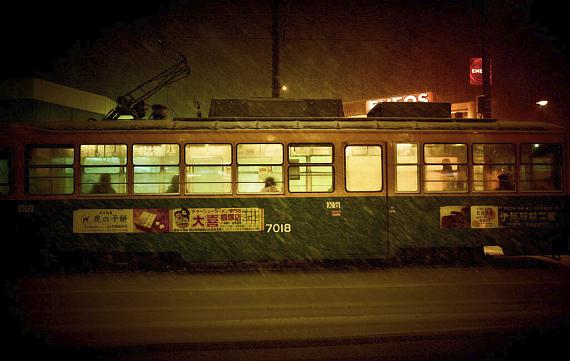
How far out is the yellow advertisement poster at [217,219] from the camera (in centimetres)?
898

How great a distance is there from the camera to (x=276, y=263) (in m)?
10.2

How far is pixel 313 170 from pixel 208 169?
2256 millimetres

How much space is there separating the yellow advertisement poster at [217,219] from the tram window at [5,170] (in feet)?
11.6

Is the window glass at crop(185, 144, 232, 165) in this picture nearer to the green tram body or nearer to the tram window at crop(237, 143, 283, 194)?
the green tram body

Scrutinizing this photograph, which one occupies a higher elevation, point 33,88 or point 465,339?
point 33,88

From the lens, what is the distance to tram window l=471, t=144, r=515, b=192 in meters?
9.36

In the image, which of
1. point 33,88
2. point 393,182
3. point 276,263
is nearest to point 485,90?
point 393,182

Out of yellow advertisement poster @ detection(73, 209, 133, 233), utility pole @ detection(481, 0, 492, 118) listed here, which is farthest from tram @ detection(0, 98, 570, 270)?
utility pole @ detection(481, 0, 492, 118)

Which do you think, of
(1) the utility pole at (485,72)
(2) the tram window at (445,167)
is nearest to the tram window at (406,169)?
(2) the tram window at (445,167)

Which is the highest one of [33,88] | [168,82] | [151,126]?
[33,88]

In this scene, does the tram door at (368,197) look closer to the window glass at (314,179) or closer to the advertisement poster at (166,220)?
the window glass at (314,179)

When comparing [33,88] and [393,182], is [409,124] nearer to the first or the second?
[393,182]

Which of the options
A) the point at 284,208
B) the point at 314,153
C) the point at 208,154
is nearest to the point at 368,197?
the point at 314,153

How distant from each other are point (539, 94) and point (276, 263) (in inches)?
629
